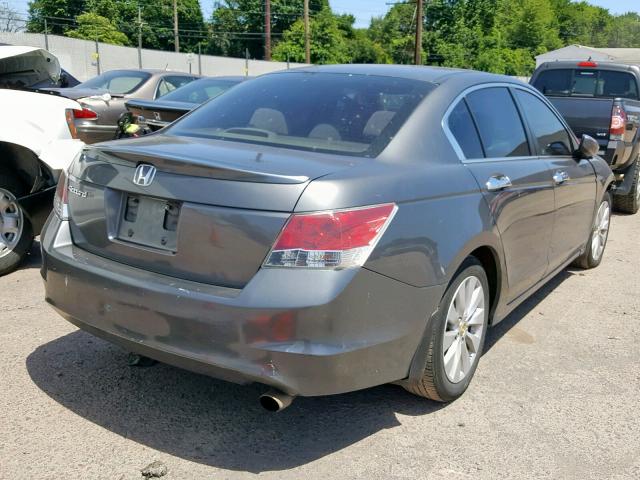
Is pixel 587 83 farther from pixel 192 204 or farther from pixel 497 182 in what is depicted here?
pixel 192 204

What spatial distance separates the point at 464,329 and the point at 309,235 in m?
1.28

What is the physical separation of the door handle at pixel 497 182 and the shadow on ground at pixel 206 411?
1.16 metres

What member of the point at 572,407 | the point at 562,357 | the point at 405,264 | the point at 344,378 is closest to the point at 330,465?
the point at 344,378

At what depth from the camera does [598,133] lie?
8.27 metres

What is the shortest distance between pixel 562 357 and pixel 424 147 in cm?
187

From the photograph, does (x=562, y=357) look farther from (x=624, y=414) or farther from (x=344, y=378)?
(x=344, y=378)

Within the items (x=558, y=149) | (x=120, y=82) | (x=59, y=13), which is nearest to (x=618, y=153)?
(x=558, y=149)

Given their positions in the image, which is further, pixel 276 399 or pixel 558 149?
pixel 558 149

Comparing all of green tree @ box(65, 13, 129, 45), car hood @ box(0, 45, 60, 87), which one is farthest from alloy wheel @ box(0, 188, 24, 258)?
green tree @ box(65, 13, 129, 45)

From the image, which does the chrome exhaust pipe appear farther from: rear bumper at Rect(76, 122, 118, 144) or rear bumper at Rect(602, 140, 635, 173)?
rear bumper at Rect(602, 140, 635, 173)

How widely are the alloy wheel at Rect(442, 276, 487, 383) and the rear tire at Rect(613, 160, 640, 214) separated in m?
6.36

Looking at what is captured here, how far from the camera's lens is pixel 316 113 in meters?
3.45

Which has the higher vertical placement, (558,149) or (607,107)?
(607,107)

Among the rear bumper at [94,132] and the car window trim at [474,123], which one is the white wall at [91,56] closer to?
the rear bumper at [94,132]
